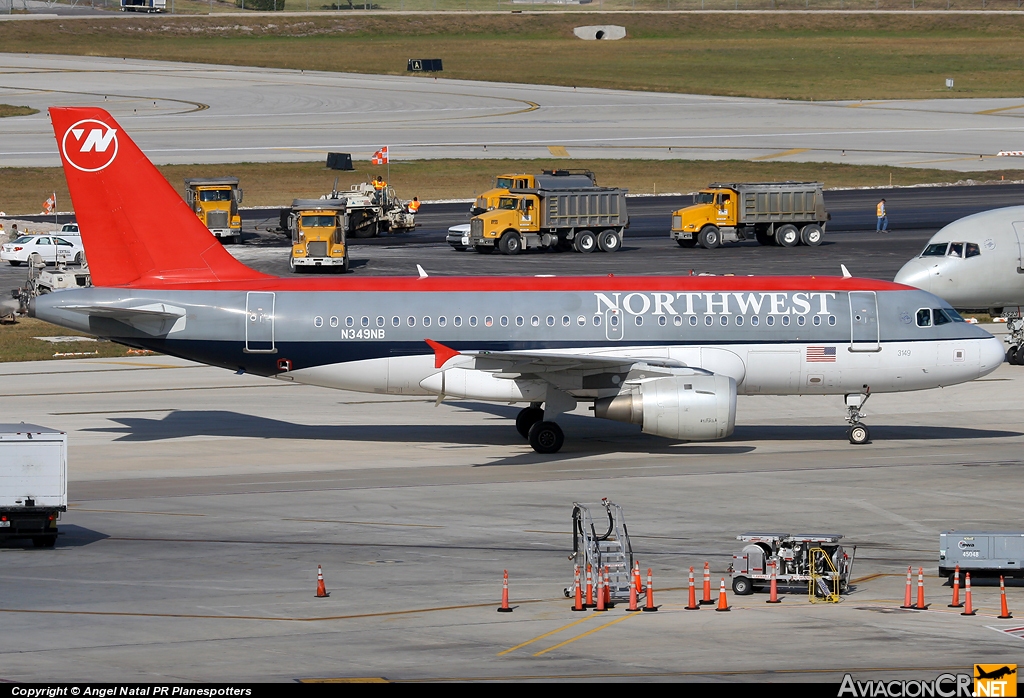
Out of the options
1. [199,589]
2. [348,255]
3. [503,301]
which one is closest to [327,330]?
[503,301]

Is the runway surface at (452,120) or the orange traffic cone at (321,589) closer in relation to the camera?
the orange traffic cone at (321,589)

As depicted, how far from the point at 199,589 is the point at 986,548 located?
1397 centimetres

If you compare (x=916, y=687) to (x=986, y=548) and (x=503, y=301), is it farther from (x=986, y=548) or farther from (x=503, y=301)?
(x=503, y=301)

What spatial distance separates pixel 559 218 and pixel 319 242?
15.0 m

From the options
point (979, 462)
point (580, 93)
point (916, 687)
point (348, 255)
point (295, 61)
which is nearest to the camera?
point (916, 687)

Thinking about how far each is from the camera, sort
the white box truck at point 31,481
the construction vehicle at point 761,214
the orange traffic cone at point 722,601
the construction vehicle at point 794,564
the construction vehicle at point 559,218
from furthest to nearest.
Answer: the construction vehicle at point 761,214 < the construction vehicle at point 559,218 < the white box truck at point 31,481 < the construction vehicle at point 794,564 < the orange traffic cone at point 722,601

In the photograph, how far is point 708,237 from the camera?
81.6m

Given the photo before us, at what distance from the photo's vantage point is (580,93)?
506ft

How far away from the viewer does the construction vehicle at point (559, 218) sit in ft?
263

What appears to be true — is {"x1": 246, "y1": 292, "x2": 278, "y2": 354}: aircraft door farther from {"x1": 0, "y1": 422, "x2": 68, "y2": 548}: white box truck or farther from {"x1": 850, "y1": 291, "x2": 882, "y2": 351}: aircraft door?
{"x1": 850, "y1": 291, "x2": 882, "y2": 351}: aircraft door

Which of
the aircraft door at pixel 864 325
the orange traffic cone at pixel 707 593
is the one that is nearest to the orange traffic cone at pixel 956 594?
Answer: the orange traffic cone at pixel 707 593

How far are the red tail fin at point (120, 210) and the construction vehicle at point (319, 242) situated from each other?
118 ft

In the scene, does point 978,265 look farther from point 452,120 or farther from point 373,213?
point 452,120

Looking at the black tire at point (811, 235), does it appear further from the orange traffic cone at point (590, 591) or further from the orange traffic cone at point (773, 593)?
the orange traffic cone at point (590, 591)
